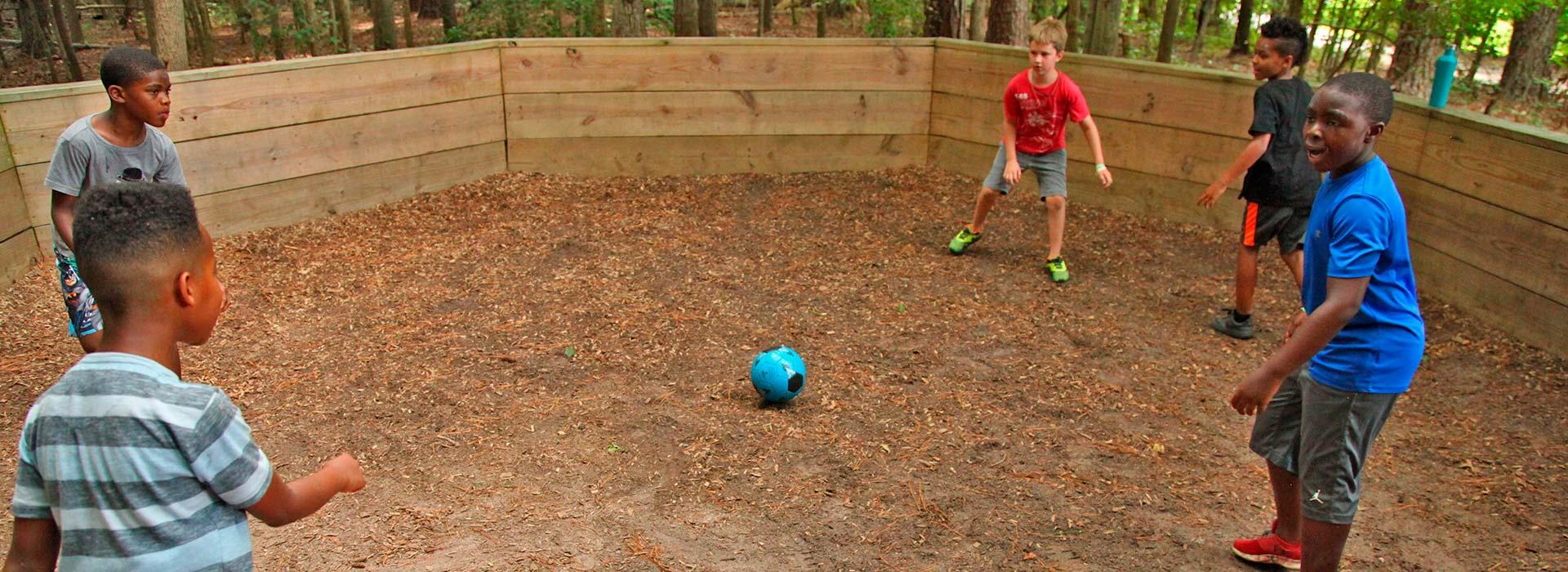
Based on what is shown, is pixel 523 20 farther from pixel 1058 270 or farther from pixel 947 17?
pixel 1058 270

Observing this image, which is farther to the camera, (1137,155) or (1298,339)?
(1137,155)

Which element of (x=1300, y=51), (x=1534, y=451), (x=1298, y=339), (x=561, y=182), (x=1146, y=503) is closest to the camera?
(x=1298, y=339)

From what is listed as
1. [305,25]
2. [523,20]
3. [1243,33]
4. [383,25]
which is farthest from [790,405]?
[1243,33]

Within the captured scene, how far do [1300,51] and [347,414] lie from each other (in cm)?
486

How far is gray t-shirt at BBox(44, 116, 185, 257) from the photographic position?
3906 millimetres

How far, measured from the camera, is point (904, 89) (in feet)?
28.0

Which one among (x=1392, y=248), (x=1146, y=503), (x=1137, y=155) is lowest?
(x=1146, y=503)

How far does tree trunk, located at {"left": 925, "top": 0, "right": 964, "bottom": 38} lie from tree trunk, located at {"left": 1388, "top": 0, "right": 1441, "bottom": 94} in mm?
3639

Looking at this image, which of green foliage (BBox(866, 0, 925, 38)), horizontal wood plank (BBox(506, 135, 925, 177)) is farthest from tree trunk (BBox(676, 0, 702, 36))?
green foliage (BBox(866, 0, 925, 38))

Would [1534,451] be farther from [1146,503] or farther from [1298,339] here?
[1298,339]

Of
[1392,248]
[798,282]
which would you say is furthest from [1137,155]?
[1392,248]

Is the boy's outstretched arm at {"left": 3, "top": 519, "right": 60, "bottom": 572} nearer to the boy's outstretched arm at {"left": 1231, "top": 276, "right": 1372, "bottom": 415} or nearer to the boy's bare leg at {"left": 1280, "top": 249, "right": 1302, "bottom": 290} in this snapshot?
the boy's outstretched arm at {"left": 1231, "top": 276, "right": 1372, "bottom": 415}

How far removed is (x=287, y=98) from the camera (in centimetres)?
675

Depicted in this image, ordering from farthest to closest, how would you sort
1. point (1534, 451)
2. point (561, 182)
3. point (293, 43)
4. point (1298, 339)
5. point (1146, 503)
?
point (293, 43), point (561, 182), point (1534, 451), point (1146, 503), point (1298, 339)
